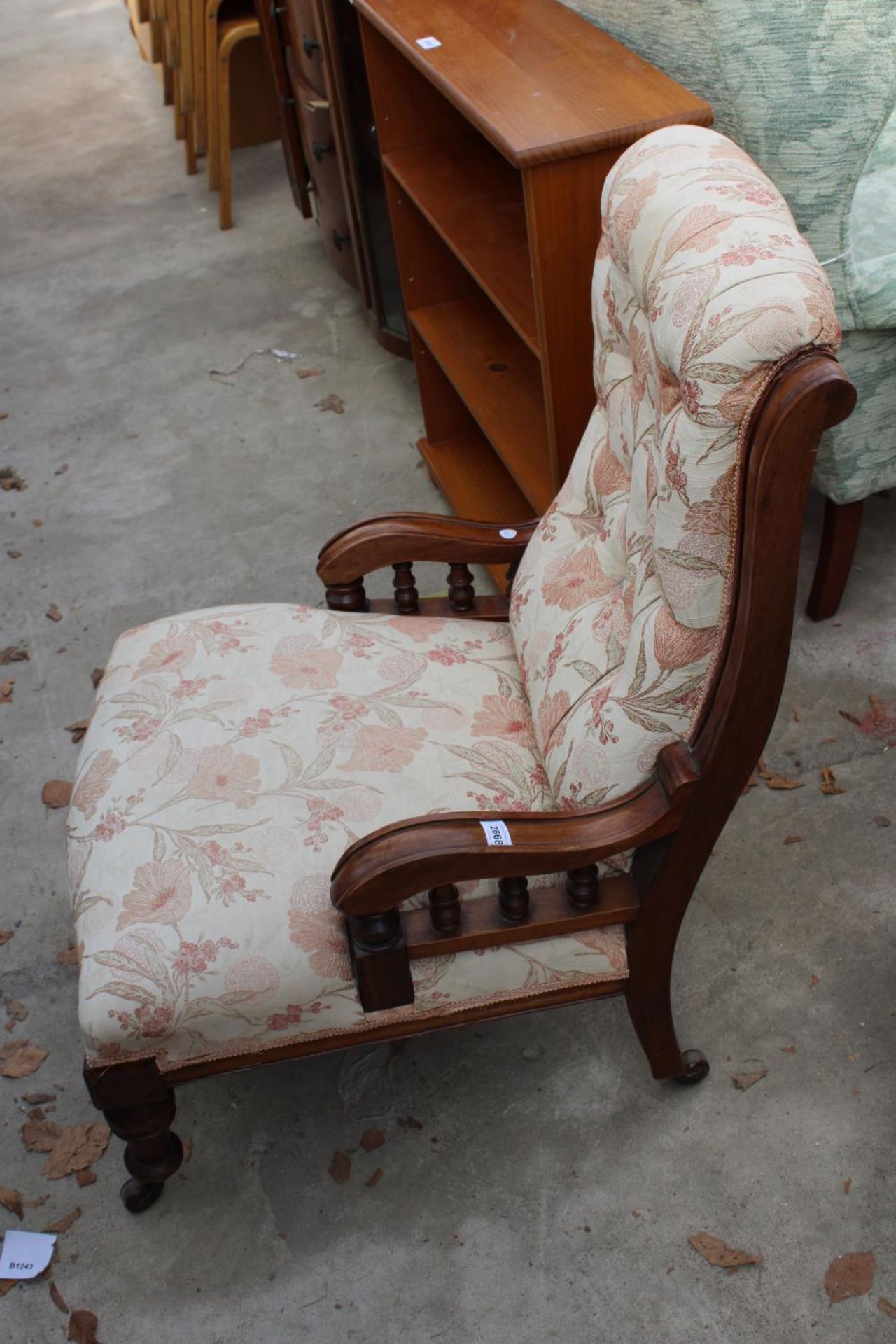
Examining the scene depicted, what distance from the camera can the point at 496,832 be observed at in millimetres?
1251

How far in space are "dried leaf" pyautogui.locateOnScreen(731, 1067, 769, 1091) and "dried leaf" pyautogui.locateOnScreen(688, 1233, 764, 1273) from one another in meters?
0.22

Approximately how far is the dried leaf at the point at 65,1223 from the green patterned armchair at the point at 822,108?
1674mm

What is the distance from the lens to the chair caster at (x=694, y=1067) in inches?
64.0

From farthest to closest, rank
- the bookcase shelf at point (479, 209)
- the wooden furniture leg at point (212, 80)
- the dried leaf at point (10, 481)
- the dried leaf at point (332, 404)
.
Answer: the wooden furniture leg at point (212, 80)
the dried leaf at point (332, 404)
the dried leaf at point (10, 481)
the bookcase shelf at point (479, 209)

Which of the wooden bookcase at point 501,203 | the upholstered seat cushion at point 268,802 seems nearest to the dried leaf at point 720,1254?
the upholstered seat cushion at point 268,802

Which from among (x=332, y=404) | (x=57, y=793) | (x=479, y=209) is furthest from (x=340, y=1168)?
(x=332, y=404)

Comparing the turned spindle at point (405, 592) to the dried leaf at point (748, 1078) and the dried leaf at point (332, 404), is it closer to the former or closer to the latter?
the dried leaf at point (748, 1078)

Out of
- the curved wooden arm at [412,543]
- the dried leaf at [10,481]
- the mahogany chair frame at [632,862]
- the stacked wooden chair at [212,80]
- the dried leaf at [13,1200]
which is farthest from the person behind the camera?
the stacked wooden chair at [212,80]

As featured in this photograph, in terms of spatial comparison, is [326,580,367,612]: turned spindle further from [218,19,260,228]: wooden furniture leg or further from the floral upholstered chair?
[218,19,260,228]: wooden furniture leg

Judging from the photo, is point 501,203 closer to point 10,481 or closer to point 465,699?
point 465,699

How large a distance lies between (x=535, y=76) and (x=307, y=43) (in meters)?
1.51

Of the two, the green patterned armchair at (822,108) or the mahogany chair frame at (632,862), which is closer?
the mahogany chair frame at (632,862)

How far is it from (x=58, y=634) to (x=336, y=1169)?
1.49 meters

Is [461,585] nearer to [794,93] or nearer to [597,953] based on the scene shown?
[597,953]
